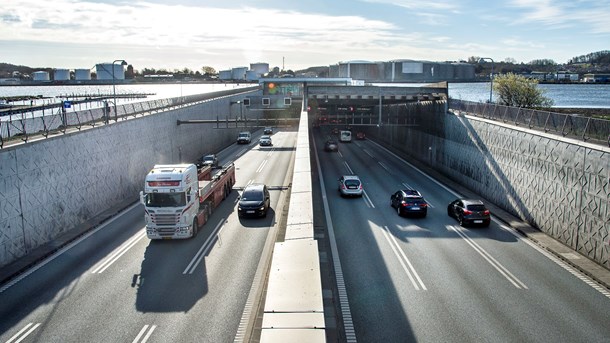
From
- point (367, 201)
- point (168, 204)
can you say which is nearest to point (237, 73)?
point (367, 201)

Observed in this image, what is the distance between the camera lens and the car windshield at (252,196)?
30.0 meters

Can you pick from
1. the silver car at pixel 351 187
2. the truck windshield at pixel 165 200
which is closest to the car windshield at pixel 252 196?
the truck windshield at pixel 165 200

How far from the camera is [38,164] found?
80.6ft

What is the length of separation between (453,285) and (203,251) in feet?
37.2

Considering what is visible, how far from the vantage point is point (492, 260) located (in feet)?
74.2

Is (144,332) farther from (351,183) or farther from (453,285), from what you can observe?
(351,183)

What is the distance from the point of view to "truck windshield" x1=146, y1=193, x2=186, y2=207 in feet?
82.0

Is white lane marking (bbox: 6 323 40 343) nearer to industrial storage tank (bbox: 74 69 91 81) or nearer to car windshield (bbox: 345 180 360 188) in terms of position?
car windshield (bbox: 345 180 360 188)

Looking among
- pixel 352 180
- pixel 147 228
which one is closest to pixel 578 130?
pixel 352 180

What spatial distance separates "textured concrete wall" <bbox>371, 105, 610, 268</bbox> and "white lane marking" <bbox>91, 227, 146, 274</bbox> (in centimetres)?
2121

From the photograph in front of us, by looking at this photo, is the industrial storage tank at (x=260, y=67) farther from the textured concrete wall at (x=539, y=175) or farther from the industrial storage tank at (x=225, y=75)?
the textured concrete wall at (x=539, y=175)

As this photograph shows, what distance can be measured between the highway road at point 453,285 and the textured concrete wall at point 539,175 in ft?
6.10

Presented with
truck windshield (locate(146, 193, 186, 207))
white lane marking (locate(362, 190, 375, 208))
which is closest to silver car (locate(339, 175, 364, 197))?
white lane marking (locate(362, 190, 375, 208))

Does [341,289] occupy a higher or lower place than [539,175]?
lower
